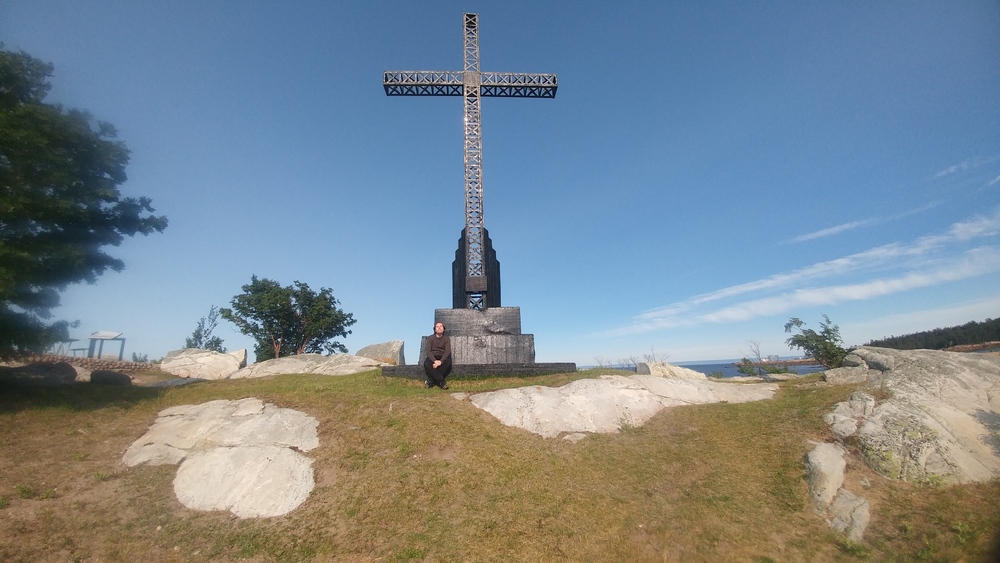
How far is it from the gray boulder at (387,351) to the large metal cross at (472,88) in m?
16.4

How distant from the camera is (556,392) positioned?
10.1m

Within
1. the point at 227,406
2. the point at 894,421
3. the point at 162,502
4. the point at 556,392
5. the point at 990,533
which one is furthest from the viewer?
the point at 556,392

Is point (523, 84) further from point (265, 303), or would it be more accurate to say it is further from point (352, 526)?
point (265, 303)

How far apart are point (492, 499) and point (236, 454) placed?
4425 millimetres

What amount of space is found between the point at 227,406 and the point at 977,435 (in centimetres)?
1414

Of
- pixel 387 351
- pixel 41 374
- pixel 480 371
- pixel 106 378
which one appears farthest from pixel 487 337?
pixel 387 351

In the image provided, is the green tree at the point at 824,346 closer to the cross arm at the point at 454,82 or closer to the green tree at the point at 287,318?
the cross arm at the point at 454,82

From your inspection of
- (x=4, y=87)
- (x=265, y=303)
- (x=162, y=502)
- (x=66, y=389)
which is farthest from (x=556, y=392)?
(x=265, y=303)

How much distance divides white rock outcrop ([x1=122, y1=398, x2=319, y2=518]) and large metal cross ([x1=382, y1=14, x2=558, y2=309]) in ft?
29.4

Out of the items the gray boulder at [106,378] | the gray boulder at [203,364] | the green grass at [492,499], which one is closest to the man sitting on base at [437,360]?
the green grass at [492,499]

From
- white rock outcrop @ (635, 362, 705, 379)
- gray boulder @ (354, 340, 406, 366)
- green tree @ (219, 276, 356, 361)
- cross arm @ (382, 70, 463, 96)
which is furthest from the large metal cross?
green tree @ (219, 276, 356, 361)

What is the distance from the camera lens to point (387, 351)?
31.4 m

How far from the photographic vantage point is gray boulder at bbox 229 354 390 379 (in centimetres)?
2041

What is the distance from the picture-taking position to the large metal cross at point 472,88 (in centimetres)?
1650
